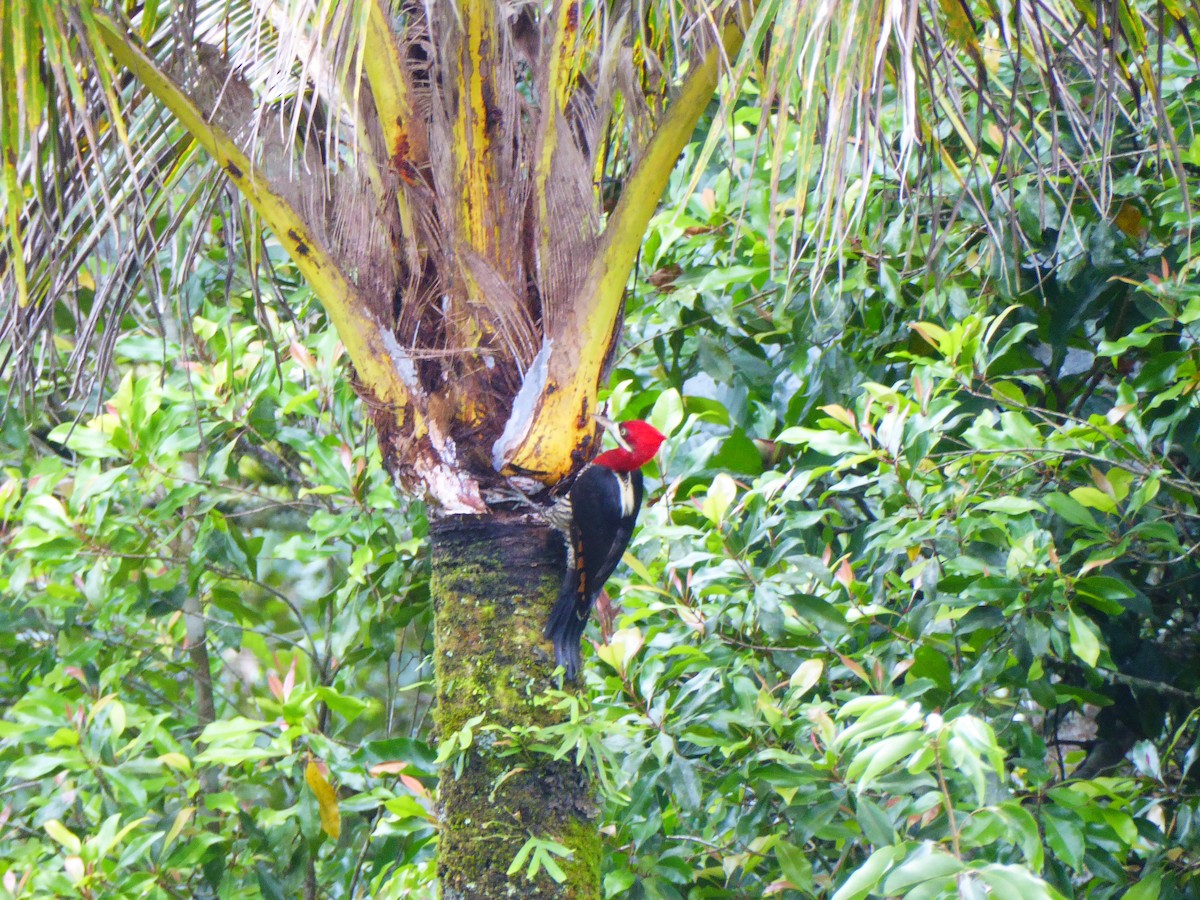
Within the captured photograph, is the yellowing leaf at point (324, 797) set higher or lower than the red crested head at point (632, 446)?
lower

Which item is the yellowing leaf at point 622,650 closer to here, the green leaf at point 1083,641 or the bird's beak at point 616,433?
the bird's beak at point 616,433

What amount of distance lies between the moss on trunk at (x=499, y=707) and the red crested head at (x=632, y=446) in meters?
0.47

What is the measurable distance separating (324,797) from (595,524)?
100 cm

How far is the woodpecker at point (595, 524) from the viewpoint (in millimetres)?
2232

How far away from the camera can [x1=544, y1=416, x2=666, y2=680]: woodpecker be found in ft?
7.32

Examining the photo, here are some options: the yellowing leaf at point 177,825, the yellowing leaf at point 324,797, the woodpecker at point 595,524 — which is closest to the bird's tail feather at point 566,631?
the woodpecker at point 595,524

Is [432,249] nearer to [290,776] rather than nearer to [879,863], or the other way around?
[879,863]

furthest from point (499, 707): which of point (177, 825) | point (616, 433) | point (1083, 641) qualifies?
point (177, 825)

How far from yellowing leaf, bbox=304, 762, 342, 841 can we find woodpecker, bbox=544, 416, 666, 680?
33.5 inches

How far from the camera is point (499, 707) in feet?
7.01

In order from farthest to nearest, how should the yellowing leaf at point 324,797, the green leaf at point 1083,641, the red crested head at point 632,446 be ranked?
the yellowing leaf at point 324,797, the red crested head at point 632,446, the green leaf at point 1083,641

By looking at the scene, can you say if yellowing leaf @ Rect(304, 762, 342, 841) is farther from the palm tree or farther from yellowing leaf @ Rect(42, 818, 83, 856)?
the palm tree

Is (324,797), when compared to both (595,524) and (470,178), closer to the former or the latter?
(595,524)

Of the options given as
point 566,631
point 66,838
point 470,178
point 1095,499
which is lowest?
point 66,838
